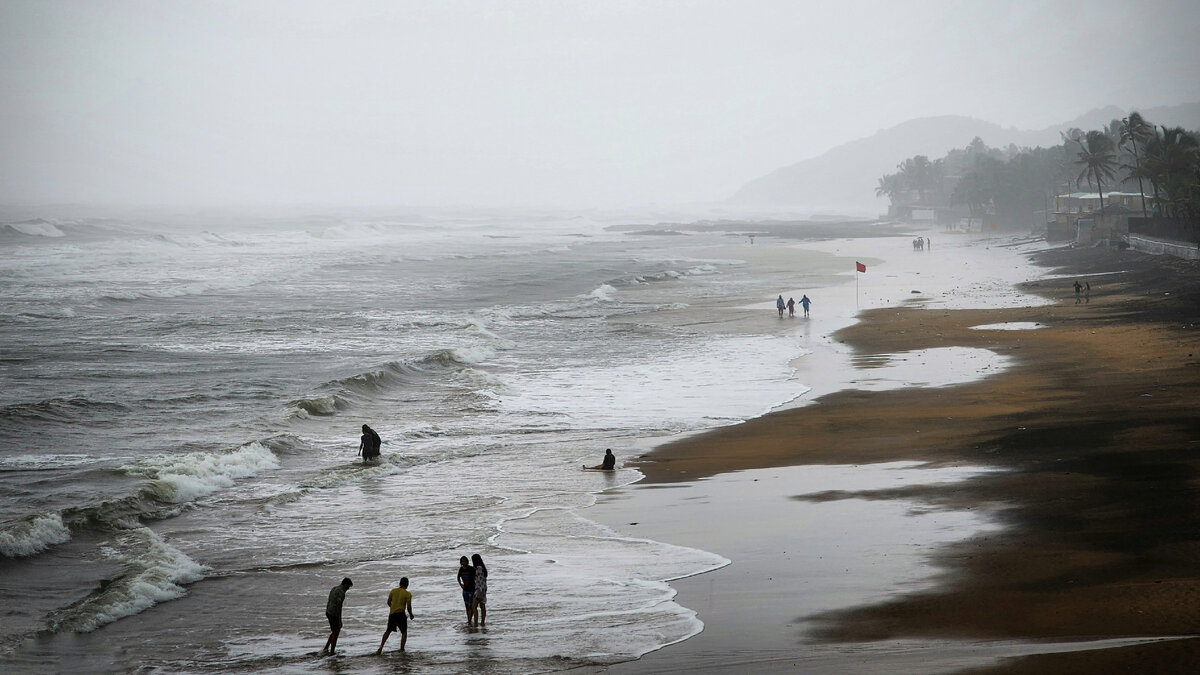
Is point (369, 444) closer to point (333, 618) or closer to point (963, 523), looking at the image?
point (333, 618)

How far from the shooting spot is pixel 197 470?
2278cm

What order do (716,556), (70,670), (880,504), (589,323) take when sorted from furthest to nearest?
1. (589,323)
2. (880,504)
3. (716,556)
4. (70,670)

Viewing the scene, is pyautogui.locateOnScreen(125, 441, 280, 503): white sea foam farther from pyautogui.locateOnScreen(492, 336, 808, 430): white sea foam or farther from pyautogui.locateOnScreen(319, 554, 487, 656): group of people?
pyautogui.locateOnScreen(319, 554, 487, 656): group of people

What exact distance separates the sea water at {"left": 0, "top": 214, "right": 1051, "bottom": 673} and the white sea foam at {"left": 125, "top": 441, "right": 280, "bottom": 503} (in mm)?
75

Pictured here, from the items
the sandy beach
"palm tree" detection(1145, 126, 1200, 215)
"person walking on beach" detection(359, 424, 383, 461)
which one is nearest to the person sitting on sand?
the sandy beach

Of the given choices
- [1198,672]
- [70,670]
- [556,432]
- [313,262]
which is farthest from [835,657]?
[313,262]

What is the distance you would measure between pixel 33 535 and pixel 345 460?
315 inches

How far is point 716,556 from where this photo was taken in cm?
1627

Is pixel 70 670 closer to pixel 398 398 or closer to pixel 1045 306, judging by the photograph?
pixel 398 398

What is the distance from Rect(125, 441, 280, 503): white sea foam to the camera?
2164cm

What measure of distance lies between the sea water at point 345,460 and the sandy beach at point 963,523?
1.25m

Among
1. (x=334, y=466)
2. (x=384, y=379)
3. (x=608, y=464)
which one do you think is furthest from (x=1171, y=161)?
(x=334, y=466)

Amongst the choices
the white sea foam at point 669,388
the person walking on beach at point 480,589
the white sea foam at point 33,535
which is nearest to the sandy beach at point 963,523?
the white sea foam at point 669,388

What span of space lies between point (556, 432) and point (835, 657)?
1658 centimetres
